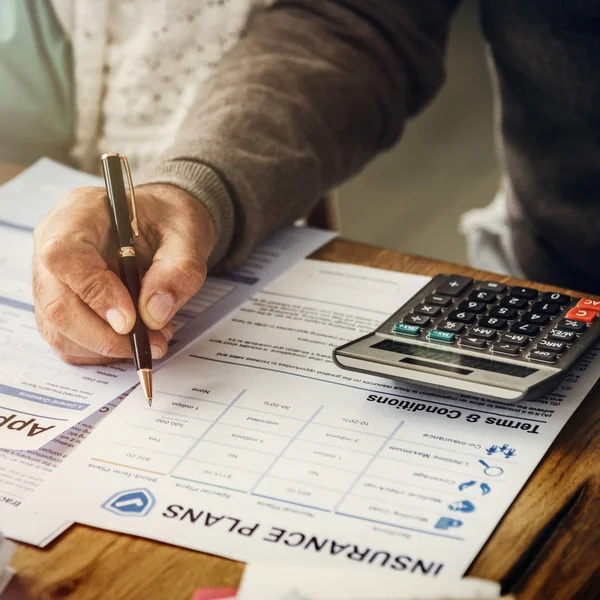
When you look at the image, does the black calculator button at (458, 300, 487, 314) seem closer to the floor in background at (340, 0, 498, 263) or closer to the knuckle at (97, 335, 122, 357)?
the knuckle at (97, 335, 122, 357)

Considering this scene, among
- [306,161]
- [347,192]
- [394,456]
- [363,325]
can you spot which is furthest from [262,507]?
[347,192]

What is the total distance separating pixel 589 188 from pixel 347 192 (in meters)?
1.16

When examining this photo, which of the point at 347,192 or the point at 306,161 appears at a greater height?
the point at 306,161

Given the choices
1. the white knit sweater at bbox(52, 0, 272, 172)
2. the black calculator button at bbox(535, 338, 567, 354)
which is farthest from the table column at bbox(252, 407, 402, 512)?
the white knit sweater at bbox(52, 0, 272, 172)

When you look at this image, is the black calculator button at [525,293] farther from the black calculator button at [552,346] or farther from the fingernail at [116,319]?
the fingernail at [116,319]

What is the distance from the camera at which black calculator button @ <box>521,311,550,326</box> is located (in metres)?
0.56

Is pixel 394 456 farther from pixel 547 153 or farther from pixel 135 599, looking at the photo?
pixel 547 153

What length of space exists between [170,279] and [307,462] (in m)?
0.18

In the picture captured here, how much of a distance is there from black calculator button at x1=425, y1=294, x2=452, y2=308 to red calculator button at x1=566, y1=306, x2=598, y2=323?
0.08 m

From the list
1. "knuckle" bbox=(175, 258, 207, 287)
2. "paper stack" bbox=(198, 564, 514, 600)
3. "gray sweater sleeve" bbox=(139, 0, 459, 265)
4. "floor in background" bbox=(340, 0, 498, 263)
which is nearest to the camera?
"paper stack" bbox=(198, 564, 514, 600)

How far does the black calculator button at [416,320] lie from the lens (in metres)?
0.56

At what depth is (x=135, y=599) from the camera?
400 mm

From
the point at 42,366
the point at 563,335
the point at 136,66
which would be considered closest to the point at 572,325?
the point at 563,335

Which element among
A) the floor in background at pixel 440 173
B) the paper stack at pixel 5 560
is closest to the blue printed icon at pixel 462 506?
the paper stack at pixel 5 560
